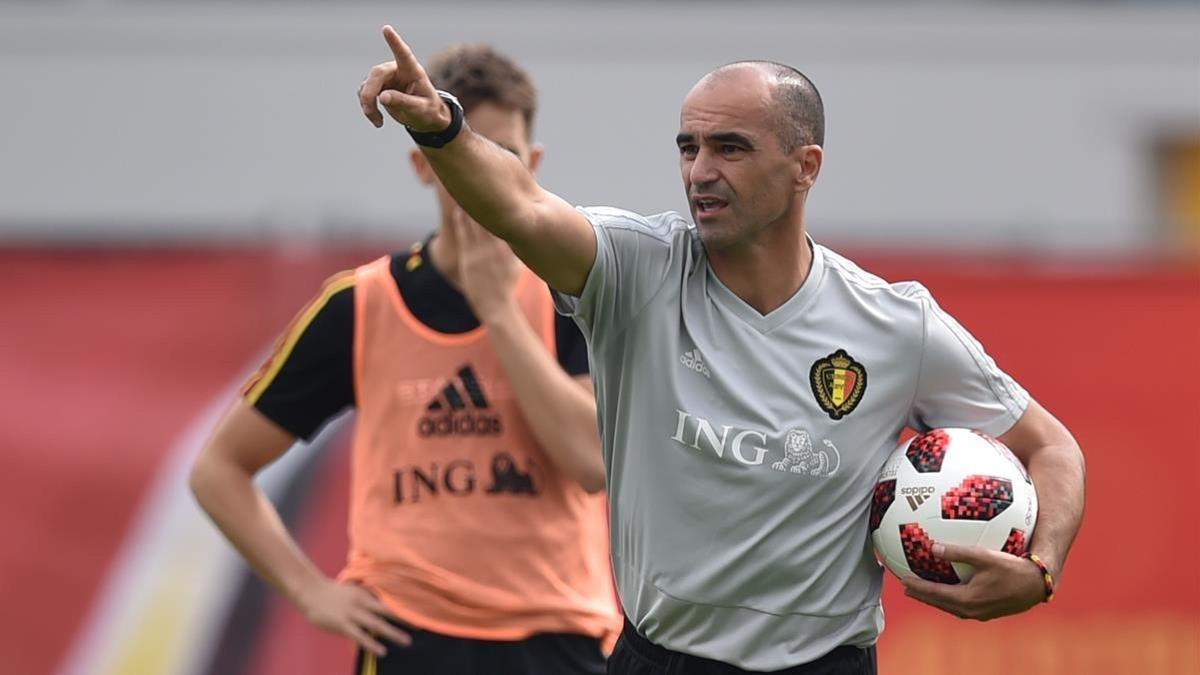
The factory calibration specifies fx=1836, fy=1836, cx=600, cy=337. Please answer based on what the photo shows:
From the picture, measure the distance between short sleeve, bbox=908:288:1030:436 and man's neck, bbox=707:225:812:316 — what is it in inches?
13.6

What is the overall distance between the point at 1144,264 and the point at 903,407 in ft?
14.8

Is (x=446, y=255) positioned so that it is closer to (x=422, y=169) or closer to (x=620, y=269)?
(x=422, y=169)

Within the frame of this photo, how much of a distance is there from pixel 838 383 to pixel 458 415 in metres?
1.23

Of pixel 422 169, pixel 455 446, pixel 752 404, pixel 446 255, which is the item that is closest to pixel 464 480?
pixel 455 446

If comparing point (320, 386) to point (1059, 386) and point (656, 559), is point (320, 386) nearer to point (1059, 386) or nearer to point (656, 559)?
point (656, 559)

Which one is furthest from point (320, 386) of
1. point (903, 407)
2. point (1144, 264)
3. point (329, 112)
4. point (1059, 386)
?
point (329, 112)

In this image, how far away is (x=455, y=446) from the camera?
4.95 m

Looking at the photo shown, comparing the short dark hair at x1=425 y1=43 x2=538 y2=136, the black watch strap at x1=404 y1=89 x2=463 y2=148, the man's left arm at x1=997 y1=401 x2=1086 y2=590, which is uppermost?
the black watch strap at x1=404 y1=89 x2=463 y2=148

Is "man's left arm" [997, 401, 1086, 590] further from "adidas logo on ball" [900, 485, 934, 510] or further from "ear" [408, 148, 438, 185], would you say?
"ear" [408, 148, 438, 185]

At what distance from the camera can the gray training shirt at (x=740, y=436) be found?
4094 millimetres

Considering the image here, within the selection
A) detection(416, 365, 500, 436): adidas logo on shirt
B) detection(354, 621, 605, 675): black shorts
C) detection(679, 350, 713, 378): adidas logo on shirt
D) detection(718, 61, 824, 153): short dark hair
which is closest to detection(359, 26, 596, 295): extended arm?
detection(679, 350, 713, 378): adidas logo on shirt

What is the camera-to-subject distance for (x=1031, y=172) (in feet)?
48.2

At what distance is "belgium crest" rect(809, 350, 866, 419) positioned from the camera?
4.14m

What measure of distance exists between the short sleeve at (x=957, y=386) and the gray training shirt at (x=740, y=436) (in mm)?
12
